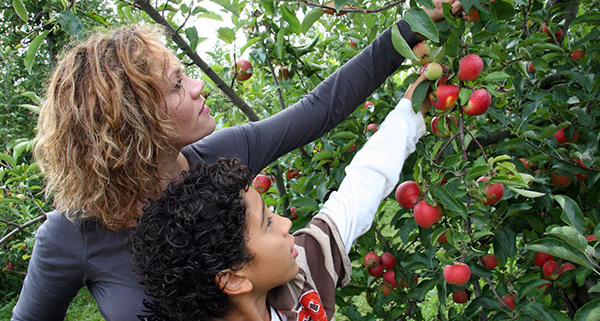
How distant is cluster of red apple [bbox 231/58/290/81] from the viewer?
75.2 inches

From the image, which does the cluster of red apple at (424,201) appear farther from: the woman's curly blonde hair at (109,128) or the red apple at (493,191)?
the woman's curly blonde hair at (109,128)

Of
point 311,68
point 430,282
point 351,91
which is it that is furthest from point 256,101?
point 430,282

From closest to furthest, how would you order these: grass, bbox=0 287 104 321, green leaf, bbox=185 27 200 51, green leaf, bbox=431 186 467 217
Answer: green leaf, bbox=431 186 467 217 < green leaf, bbox=185 27 200 51 < grass, bbox=0 287 104 321

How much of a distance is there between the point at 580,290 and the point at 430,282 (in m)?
0.72

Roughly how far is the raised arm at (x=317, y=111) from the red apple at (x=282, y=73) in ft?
1.83

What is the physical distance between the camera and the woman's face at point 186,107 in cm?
106

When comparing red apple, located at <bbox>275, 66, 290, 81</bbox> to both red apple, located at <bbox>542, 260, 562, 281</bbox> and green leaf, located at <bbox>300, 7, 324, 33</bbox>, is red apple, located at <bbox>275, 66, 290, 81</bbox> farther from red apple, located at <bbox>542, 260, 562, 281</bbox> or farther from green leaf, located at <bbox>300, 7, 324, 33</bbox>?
red apple, located at <bbox>542, 260, 562, 281</bbox>

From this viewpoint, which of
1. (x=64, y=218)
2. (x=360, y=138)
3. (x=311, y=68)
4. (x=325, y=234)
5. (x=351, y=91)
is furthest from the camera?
(x=311, y=68)

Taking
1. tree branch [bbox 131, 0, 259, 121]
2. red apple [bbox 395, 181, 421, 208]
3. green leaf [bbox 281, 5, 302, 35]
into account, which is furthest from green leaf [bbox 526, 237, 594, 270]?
tree branch [bbox 131, 0, 259, 121]

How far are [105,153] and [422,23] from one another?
0.72m

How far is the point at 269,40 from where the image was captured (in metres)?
1.78

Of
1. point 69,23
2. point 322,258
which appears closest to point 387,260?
point 322,258

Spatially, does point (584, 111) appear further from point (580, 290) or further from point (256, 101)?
point (256, 101)

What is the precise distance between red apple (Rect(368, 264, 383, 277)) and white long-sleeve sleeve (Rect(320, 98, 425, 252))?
0.40m
